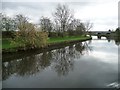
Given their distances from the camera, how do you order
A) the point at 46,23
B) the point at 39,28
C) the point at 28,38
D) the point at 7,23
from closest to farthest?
the point at 28,38 → the point at 39,28 → the point at 7,23 → the point at 46,23

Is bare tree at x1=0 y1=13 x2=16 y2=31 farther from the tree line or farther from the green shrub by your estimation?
the green shrub

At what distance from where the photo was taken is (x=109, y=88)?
8047 millimetres

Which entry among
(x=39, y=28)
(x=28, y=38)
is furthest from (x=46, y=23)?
(x=28, y=38)

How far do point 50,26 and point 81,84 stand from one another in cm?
3582

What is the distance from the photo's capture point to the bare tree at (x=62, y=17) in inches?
1787

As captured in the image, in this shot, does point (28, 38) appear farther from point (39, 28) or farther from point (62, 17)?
point (62, 17)

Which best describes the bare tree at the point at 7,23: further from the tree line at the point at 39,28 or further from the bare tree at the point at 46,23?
the bare tree at the point at 46,23

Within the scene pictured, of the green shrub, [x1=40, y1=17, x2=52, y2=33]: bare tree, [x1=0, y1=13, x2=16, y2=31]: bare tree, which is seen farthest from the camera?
[x1=40, y1=17, x2=52, y2=33]: bare tree

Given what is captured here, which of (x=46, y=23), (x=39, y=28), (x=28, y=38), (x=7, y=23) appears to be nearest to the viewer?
(x=28, y=38)

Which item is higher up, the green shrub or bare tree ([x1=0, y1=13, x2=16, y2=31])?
bare tree ([x1=0, y1=13, x2=16, y2=31])

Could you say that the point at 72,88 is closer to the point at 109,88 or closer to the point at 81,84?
the point at 81,84

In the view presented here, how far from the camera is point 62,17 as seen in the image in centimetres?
4606

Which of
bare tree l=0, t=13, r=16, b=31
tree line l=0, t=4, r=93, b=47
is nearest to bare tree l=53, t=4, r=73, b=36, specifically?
tree line l=0, t=4, r=93, b=47

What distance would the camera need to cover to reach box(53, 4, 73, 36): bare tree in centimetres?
4538
